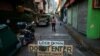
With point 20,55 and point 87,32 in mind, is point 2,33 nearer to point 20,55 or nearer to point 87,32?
point 20,55

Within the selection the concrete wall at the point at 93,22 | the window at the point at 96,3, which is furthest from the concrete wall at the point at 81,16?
the window at the point at 96,3

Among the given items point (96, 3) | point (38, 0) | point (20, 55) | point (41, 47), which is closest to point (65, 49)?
point (41, 47)

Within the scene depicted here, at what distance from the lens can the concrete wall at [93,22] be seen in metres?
17.6

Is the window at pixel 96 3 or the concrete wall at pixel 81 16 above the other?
the window at pixel 96 3

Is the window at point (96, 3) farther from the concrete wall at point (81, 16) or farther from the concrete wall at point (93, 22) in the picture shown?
the concrete wall at point (81, 16)

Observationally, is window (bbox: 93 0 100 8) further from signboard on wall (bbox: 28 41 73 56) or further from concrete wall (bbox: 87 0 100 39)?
signboard on wall (bbox: 28 41 73 56)

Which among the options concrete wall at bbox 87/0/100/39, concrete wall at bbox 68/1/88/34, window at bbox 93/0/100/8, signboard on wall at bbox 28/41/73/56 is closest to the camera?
signboard on wall at bbox 28/41/73/56

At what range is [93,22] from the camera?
17844 mm

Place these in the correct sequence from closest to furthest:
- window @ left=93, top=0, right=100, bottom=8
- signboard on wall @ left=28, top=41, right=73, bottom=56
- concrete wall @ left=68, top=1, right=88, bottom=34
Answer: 1. signboard on wall @ left=28, top=41, right=73, bottom=56
2. window @ left=93, top=0, right=100, bottom=8
3. concrete wall @ left=68, top=1, right=88, bottom=34

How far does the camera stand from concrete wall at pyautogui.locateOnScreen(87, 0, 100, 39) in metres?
17.6

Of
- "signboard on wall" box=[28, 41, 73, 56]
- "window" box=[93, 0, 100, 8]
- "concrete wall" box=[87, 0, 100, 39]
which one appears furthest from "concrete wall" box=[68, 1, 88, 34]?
"signboard on wall" box=[28, 41, 73, 56]

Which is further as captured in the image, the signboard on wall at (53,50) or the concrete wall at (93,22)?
the concrete wall at (93,22)

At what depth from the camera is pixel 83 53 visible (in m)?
12.1

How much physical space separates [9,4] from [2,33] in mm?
14693
